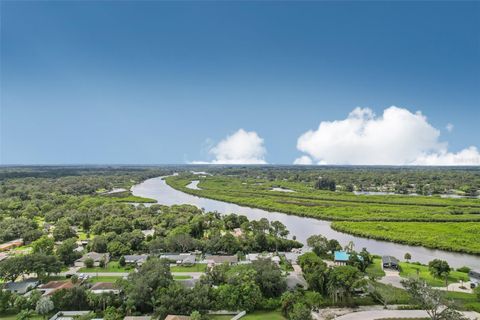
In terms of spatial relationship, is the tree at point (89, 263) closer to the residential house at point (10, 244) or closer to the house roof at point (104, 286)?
the house roof at point (104, 286)

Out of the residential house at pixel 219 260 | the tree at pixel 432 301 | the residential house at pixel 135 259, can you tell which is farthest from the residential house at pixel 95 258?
the tree at pixel 432 301

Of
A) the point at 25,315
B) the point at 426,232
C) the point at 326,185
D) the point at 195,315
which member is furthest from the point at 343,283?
the point at 326,185

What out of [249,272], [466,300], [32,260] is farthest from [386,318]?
[32,260]

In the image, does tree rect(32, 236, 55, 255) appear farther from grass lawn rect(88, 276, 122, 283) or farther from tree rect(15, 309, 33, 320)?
Result: tree rect(15, 309, 33, 320)

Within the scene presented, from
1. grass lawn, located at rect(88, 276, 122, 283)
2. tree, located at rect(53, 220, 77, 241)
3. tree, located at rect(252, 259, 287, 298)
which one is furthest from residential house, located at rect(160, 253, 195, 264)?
tree, located at rect(53, 220, 77, 241)

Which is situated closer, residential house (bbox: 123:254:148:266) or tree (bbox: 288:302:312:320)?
tree (bbox: 288:302:312:320)

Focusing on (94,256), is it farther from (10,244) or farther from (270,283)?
(270,283)
